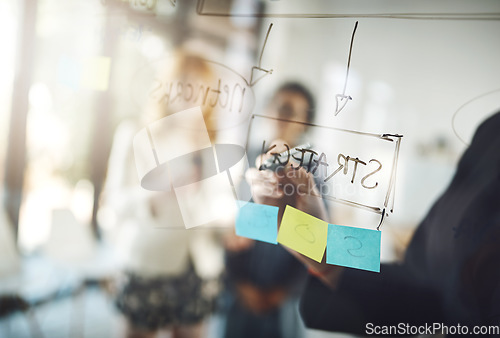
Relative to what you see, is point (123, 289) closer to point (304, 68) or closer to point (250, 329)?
point (250, 329)

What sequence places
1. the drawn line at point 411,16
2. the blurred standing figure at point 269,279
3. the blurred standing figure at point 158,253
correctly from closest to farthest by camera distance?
the drawn line at point 411,16, the blurred standing figure at point 269,279, the blurred standing figure at point 158,253

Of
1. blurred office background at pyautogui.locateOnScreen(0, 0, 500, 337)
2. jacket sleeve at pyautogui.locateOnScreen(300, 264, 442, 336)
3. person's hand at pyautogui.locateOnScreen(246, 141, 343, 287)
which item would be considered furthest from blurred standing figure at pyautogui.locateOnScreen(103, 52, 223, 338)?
jacket sleeve at pyautogui.locateOnScreen(300, 264, 442, 336)

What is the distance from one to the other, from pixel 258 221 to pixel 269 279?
0.19m

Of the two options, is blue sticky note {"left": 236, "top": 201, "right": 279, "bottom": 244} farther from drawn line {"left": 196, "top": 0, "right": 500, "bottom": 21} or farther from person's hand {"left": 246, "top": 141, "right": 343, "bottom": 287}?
drawn line {"left": 196, "top": 0, "right": 500, "bottom": 21}

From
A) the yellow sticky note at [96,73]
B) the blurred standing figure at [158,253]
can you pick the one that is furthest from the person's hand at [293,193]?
the yellow sticky note at [96,73]

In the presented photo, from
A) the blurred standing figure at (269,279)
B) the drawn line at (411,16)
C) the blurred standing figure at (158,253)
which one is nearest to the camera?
the drawn line at (411,16)

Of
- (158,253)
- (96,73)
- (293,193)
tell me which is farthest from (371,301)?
(96,73)

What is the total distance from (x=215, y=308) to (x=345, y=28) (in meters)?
0.72

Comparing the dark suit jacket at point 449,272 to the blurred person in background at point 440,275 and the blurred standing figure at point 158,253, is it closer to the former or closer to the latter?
the blurred person in background at point 440,275

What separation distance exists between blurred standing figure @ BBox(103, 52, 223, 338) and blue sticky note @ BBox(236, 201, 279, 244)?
5.0 inches

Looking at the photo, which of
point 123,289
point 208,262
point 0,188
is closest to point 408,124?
point 208,262

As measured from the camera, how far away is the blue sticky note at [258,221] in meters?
0.73

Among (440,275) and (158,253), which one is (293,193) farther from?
(158,253)

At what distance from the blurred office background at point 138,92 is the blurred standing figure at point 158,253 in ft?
0.14
